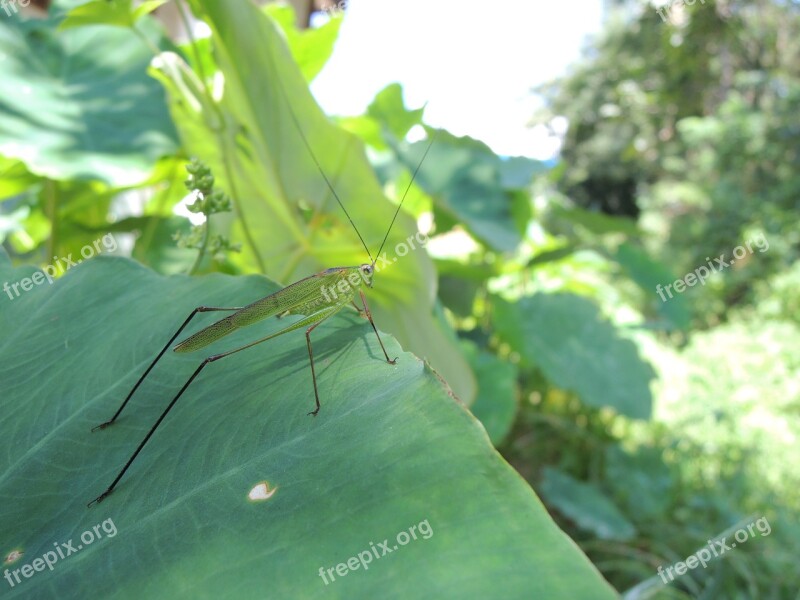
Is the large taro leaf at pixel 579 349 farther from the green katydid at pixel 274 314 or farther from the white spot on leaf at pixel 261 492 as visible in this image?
the white spot on leaf at pixel 261 492

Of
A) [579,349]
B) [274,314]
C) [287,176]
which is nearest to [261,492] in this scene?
[274,314]

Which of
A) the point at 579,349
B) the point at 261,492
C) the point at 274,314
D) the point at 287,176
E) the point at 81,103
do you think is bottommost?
the point at 261,492

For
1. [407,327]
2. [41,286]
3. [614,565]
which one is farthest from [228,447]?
[614,565]

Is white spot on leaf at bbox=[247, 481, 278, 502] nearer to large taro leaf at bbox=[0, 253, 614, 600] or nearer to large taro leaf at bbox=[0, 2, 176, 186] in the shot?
large taro leaf at bbox=[0, 253, 614, 600]

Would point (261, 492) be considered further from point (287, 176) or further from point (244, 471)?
point (287, 176)

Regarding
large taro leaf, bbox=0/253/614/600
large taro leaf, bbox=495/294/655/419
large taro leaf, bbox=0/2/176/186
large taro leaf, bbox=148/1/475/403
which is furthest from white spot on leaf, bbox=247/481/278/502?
large taro leaf, bbox=495/294/655/419

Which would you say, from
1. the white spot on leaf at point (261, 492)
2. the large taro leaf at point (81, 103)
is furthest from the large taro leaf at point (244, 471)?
the large taro leaf at point (81, 103)
